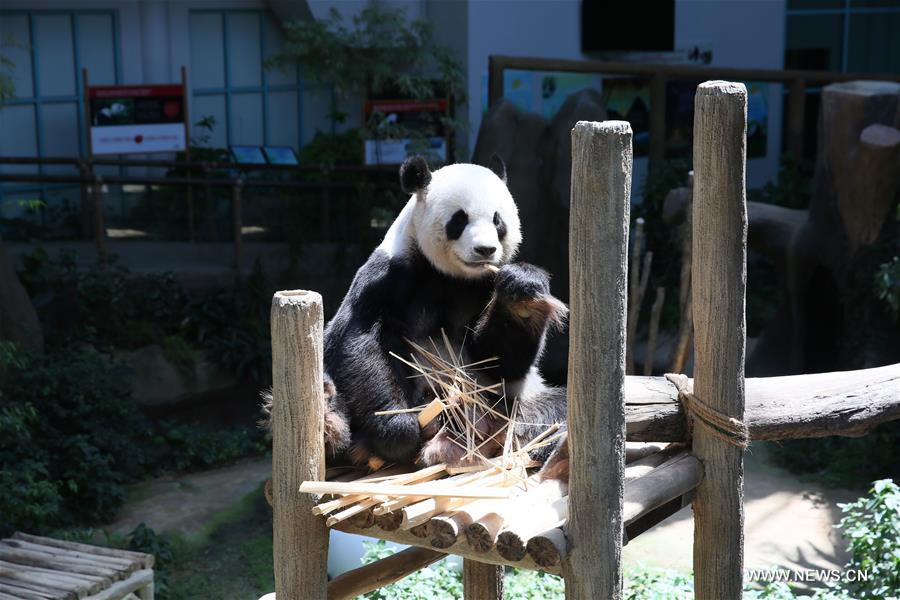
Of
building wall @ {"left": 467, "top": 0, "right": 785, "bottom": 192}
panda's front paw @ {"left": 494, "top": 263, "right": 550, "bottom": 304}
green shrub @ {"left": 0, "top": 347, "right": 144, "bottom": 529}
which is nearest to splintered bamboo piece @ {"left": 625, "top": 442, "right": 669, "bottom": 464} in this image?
panda's front paw @ {"left": 494, "top": 263, "right": 550, "bottom": 304}

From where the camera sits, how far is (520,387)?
3508 mm

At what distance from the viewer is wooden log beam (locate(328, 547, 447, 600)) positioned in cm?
334

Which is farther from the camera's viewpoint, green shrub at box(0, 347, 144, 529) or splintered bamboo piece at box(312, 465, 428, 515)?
green shrub at box(0, 347, 144, 529)

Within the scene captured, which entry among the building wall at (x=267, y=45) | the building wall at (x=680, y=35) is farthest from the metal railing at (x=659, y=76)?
the building wall at (x=267, y=45)

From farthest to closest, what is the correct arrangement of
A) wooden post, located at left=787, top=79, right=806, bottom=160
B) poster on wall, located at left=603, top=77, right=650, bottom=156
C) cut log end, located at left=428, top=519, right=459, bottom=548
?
1. poster on wall, located at left=603, top=77, right=650, bottom=156
2. wooden post, located at left=787, top=79, right=806, bottom=160
3. cut log end, located at left=428, top=519, right=459, bottom=548

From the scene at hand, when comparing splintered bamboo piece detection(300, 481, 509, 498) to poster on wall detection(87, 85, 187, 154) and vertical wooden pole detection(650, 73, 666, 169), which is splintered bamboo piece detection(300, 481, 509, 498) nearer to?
vertical wooden pole detection(650, 73, 666, 169)

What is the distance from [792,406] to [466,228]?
3.80 feet

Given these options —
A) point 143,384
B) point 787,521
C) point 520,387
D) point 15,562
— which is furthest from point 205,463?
point 520,387

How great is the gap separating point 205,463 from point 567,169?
13.1 feet

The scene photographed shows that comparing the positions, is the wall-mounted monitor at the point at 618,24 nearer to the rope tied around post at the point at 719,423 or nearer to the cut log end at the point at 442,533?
the rope tied around post at the point at 719,423

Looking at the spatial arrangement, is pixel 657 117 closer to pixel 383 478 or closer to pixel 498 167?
pixel 498 167

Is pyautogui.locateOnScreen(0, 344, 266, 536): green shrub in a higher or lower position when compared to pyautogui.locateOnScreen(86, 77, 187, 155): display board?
lower

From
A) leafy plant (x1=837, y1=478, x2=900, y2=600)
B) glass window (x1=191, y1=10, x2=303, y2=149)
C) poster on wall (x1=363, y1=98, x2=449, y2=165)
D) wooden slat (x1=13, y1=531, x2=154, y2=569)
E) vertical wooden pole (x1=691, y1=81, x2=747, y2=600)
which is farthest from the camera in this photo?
glass window (x1=191, y1=10, x2=303, y2=149)

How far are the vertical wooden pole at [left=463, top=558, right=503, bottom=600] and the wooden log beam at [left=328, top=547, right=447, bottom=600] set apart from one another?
29cm
